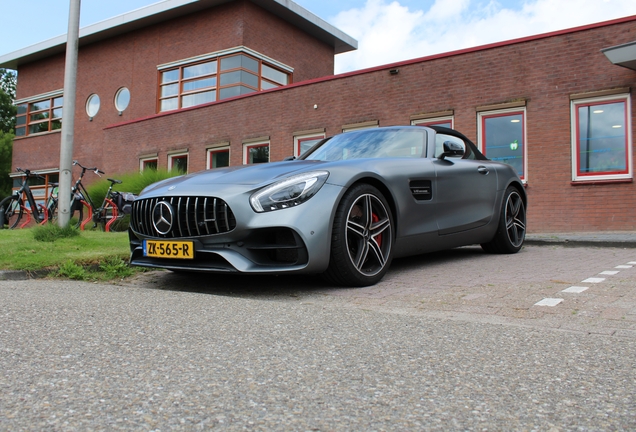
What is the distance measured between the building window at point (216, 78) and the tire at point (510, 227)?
47.0 feet

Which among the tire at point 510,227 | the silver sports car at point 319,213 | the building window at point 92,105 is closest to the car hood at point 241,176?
the silver sports car at point 319,213

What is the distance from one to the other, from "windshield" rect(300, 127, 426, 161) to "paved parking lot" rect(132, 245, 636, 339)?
1129 mm

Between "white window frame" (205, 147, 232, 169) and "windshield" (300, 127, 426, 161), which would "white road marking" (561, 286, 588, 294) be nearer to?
"windshield" (300, 127, 426, 161)

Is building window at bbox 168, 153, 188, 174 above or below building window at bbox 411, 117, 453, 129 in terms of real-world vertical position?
below

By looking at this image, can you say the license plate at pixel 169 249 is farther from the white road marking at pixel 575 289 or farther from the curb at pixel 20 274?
the white road marking at pixel 575 289

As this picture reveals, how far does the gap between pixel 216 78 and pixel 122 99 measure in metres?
5.47

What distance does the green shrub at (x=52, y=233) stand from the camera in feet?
22.6

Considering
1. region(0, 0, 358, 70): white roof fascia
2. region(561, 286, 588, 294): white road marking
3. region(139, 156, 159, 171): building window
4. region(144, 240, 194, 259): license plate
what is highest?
region(0, 0, 358, 70): white roof fascia

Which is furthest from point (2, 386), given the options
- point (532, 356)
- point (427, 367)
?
point (532, 356)

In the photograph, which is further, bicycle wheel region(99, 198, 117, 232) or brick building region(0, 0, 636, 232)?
bicycle wheel region(99, 198, 117, 232)

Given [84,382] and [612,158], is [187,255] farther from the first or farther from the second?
[612,158]

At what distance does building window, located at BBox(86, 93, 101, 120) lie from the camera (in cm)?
2427

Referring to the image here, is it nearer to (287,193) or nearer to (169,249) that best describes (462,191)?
(287,193)

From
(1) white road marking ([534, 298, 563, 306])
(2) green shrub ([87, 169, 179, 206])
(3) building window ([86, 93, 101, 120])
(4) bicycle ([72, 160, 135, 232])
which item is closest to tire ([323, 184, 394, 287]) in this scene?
(1) white road marking ([534, 298, 563, 306])
